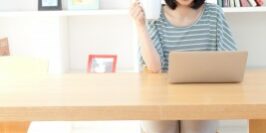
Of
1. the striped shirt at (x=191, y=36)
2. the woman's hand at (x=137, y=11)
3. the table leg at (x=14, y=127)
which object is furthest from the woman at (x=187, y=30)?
the table leg at (x=14, y=127)

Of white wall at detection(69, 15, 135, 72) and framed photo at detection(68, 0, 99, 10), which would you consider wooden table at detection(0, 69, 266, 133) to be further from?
white wall at detection(69, 15, 135, 72)

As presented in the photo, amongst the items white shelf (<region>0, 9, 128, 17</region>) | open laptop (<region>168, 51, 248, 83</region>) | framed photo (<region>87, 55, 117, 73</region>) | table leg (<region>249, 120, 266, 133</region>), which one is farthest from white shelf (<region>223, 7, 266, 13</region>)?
open laptop (<region>168, 51, 248, 83</region>)

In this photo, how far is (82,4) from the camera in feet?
8.52

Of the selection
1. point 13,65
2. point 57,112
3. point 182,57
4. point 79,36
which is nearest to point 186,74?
point 182,57

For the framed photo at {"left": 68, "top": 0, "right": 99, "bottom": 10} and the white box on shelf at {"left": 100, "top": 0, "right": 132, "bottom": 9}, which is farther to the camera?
the white box on shelf at {"left": 100, "top": 0, "right": 132, "bottom": 9}

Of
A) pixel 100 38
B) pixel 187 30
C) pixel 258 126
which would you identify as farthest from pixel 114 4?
pixel 258 126

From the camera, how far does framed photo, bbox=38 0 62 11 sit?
2639mm

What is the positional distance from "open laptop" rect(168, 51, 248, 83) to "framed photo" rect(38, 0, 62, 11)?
1604 mm

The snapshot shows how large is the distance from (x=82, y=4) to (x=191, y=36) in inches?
43.9

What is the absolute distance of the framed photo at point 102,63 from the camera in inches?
105

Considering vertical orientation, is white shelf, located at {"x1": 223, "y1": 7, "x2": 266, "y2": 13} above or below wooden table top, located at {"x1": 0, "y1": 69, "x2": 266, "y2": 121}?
above

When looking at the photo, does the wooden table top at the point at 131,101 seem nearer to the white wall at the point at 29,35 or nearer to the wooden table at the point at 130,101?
the wooden table at the point at 130,101

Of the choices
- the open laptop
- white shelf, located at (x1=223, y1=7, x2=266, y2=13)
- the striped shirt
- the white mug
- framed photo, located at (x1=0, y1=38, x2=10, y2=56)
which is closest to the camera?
the open laptop

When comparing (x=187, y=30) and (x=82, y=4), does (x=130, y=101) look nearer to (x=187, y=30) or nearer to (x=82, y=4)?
(x=187, y=30)
